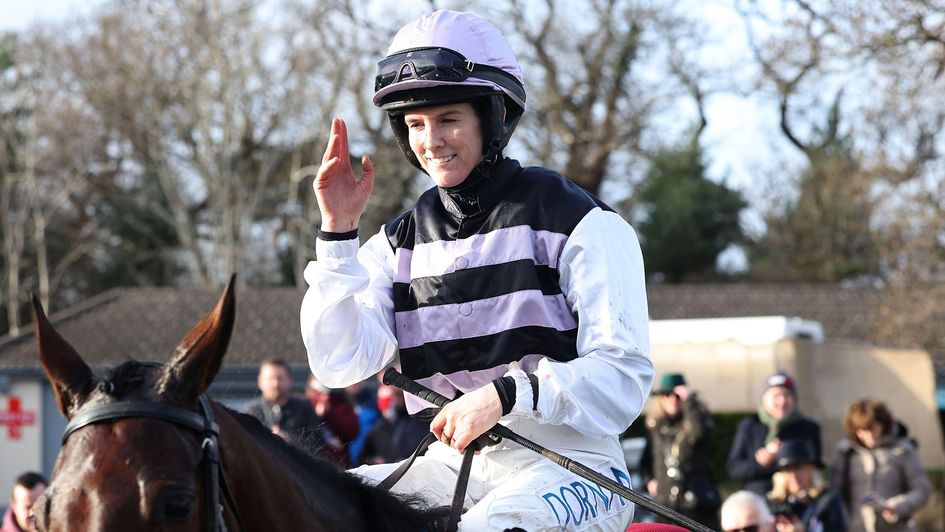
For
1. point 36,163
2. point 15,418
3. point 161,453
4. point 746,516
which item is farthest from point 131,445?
point 36,163

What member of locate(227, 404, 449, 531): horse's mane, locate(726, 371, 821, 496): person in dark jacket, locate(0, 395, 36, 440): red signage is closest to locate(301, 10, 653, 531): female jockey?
locate(227, 404, 449, 531): horse's mane

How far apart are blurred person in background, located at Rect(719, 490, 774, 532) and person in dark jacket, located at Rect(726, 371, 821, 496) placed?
2.03 metres

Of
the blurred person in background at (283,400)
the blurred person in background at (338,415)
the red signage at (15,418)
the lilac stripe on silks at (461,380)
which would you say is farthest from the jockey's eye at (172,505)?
the red signage at (15,418)

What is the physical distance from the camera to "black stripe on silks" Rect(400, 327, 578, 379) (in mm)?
3211

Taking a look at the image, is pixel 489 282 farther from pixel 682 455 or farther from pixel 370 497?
pixel 682 455

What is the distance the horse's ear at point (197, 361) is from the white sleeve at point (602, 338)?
31.2 inches

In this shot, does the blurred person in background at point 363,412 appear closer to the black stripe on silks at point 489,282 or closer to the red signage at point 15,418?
the black stripe on silks at point 489,282

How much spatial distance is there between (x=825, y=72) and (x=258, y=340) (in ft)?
64.1

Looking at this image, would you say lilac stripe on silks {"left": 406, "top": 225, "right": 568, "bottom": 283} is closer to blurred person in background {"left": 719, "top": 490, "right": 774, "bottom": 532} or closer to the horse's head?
the horse's head

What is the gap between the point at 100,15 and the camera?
1288 inches

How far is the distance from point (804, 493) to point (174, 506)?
20.8 feet

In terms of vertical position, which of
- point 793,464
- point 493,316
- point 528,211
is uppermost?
point 528,211

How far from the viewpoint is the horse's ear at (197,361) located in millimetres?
2361

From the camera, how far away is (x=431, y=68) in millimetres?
3287
